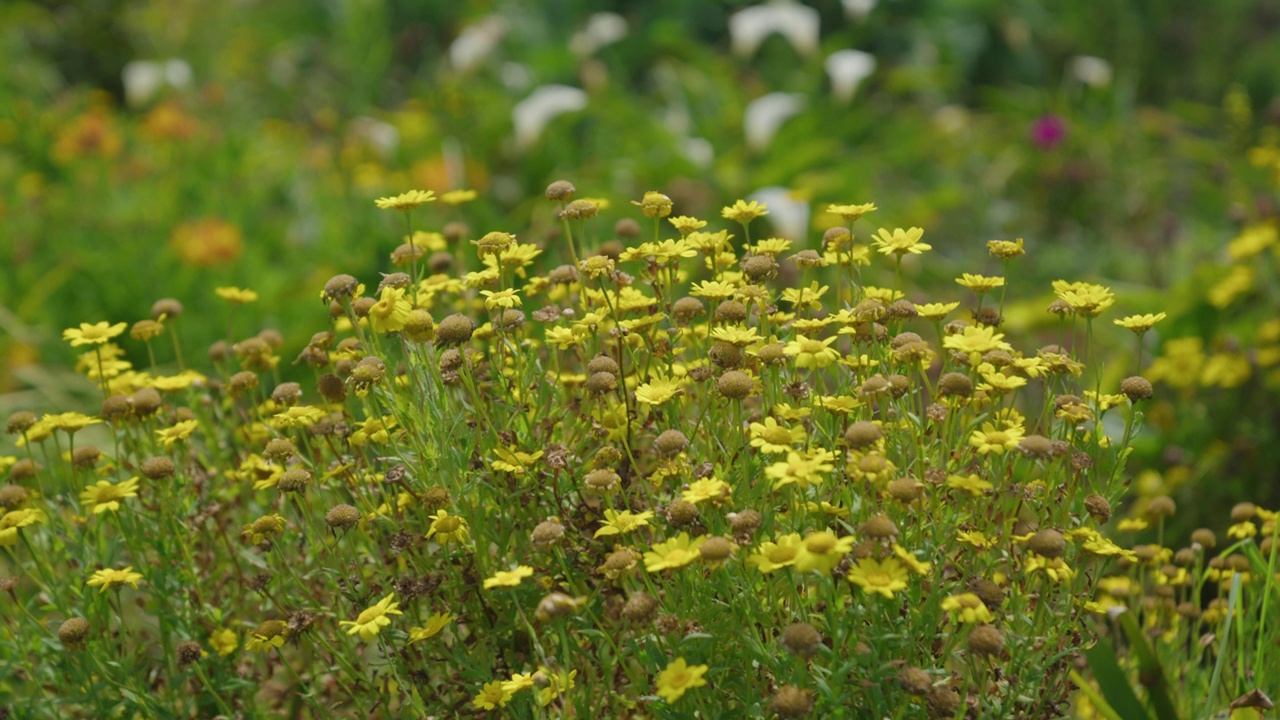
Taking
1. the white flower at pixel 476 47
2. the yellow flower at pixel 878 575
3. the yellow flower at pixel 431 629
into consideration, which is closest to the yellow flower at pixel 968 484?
the yellow flower at pixel 878 575

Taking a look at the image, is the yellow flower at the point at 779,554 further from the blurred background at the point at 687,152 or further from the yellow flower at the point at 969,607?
the blurred background at the point at 687,152

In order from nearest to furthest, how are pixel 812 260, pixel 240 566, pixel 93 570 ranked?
1. pixel 812 260
2. pixel 93 570
3. pixel 240 566

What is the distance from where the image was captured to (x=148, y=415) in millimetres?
1544

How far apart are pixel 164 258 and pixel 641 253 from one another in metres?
3.18

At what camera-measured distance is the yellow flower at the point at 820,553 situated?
105 centimetres

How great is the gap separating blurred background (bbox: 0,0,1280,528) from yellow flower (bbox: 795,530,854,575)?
1.79 meters

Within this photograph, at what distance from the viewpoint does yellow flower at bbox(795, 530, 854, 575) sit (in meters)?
1.05

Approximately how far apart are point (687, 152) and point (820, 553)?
3554 mm

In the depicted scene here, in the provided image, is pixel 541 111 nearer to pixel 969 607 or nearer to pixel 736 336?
pixel 736 336

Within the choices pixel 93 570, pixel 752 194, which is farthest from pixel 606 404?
pixel 752 194

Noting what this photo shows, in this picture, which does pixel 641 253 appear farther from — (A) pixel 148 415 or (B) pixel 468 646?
(A) pixel 148 415

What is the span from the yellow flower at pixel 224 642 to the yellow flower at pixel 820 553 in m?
0.88

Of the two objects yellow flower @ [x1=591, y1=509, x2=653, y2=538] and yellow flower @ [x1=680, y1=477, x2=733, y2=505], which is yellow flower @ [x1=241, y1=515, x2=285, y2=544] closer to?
yellow flower @ [x1=591, y1=509, x2=653, y2=538]

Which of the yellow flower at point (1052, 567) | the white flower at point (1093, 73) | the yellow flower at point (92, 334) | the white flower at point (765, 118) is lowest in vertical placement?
the white flower at point (1093, 73)
